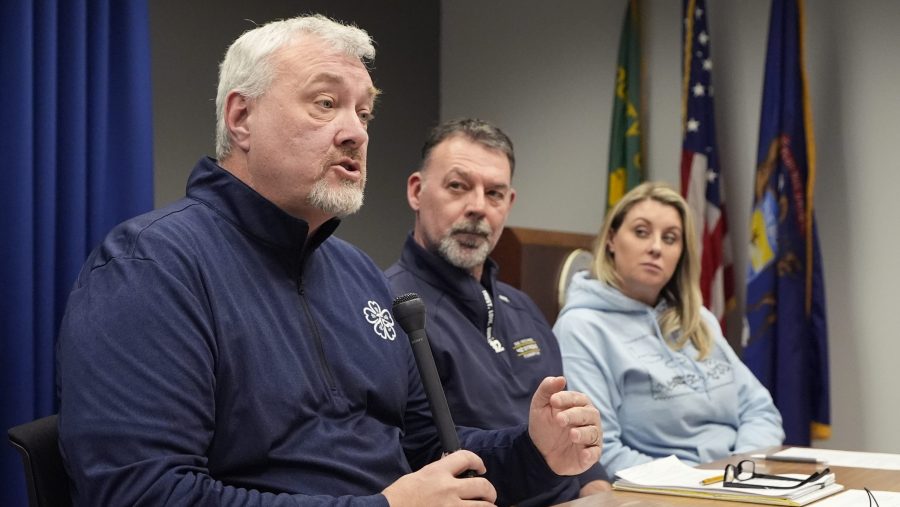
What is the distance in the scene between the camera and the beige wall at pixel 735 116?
424 cm

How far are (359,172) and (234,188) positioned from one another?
0.22 metres

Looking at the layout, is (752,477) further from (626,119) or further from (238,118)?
(626,119)

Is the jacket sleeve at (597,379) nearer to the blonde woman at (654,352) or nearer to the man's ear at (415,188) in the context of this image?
the blonde woman at (654,352)

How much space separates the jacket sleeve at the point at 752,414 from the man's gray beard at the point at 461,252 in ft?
3.49

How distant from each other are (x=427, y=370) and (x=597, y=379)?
1.54 meters

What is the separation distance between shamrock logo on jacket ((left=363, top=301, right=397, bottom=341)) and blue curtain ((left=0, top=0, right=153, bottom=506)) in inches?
41.4

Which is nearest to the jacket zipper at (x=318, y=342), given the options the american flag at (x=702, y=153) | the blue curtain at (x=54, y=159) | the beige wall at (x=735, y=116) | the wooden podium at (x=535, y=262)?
the blue curtain at (x=54, y=159)

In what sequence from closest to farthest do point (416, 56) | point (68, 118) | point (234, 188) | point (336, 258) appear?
1. point (234, 188)
2. point (336, 258)
3. point (68, 118)
4. point (416, 56)

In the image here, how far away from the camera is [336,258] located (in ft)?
6.03

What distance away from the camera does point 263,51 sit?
5.42 ft

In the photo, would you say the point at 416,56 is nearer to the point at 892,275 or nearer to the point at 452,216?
the point at 892,275

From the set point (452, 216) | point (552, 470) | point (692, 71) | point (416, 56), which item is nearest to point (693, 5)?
point (692, 71)

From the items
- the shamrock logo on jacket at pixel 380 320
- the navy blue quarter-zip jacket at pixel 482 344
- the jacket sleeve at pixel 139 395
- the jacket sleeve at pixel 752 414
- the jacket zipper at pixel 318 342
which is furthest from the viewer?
the jacket sleeve at pixel 752 414

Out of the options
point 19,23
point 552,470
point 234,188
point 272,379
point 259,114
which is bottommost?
point 552,470
